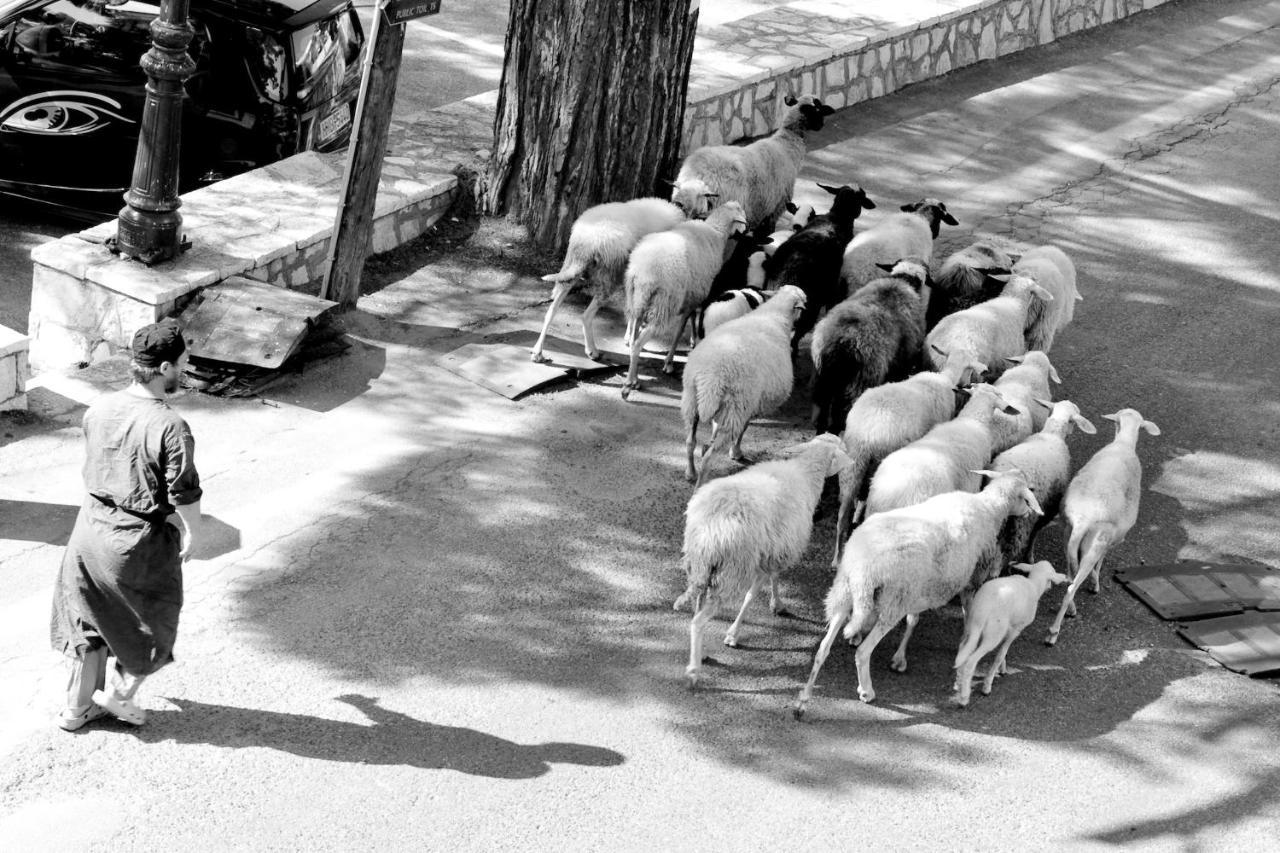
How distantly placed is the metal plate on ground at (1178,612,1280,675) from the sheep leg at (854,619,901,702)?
1816 mm

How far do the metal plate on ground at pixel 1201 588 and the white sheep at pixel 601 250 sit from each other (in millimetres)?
3474

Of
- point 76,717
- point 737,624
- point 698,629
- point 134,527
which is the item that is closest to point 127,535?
point 134,527

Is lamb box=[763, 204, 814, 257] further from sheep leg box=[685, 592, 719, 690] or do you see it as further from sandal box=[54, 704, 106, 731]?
sandal box=[54, 704, 106, 731]

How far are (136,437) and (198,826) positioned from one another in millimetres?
1499

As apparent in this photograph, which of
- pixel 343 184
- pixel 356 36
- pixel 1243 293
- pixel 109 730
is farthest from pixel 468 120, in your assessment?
pixel 109 730

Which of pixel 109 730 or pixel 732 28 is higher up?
pixel 732 28

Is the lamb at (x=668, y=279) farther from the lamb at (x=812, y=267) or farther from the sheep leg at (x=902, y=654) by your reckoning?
the sheep leg at (x=902, y=654)

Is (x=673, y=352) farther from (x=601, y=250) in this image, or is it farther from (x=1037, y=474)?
(x=1037, y=474)

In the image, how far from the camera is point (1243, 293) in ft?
35.6

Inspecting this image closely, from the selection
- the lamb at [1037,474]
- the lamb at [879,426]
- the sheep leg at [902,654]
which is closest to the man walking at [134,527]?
the sheep leg at [902,654]

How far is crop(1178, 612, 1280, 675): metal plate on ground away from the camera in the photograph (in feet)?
22.8

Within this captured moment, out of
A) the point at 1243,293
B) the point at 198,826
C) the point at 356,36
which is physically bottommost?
the point at 198,826

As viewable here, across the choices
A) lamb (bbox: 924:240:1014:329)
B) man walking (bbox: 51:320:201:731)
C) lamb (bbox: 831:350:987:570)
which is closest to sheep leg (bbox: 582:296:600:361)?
lamb (bbox: 831:350:987:570)

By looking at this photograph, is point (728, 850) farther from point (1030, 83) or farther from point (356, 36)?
point (1030, 83)
